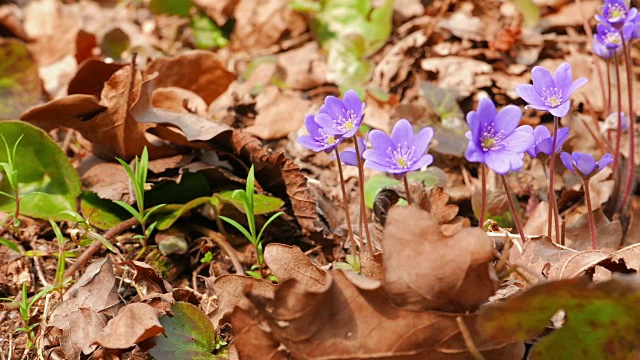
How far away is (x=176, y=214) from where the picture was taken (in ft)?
7.43

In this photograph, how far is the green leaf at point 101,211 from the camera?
230cm

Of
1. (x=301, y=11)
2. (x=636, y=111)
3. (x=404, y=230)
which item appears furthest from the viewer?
(x=301, y=11)

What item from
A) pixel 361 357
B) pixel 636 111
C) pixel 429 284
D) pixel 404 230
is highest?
pixel 404 230

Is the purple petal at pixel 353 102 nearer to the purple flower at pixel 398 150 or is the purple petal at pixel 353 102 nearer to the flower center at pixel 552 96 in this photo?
the purple flower at pixel 398 150

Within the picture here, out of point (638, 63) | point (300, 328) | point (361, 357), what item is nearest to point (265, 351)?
point (300, 328)

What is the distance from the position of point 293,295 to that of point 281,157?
890 mm

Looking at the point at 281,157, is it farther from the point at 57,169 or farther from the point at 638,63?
the point at 638,63

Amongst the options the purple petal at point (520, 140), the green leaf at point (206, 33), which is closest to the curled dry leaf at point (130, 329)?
the purple petal at point (520, 140)

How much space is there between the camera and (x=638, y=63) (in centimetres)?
330

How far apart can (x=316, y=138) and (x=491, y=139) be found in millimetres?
484

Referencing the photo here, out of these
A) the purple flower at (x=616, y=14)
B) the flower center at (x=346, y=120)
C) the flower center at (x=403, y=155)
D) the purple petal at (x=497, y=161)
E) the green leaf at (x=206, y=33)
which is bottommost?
the green leaf at (x=206, y=33)

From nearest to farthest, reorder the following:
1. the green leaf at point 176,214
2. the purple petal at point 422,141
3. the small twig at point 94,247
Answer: the purple petal at point 422,141 → the small twig at point 94,247 → the green leaf at point 176,214

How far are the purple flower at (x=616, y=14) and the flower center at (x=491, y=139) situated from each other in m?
0.71

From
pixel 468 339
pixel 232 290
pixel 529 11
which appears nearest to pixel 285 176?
pixel 232 290
